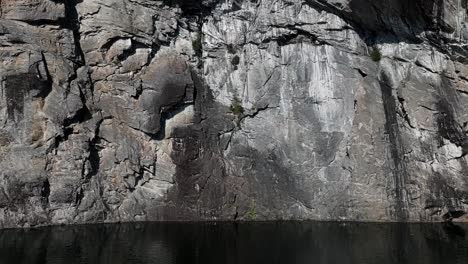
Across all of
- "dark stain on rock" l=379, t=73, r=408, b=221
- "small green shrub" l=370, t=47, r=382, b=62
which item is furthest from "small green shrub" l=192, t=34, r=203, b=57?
"dark stain on rock" l=379, t=73, r=408, b=221

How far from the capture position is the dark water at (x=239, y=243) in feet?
73.6

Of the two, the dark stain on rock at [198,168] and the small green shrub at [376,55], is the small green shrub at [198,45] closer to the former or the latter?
the dark stain on rock at [198,168]

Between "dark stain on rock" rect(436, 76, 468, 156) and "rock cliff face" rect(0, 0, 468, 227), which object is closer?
"rock cliff face" rect(0, 0, 468, 227)

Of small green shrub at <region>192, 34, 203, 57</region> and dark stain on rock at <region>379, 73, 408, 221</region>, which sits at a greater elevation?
small green shrub at <region>192, 34, 203, 57</region>

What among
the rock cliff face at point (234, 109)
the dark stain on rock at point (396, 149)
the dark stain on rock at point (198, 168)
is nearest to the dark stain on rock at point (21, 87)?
the rock cliff face at point (234, 109)

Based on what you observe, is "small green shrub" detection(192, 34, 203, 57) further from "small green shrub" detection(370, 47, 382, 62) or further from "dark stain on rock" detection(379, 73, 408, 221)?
"dark stain on rock" detection(379, 73, 408, 221)

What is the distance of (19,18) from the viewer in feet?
90.3

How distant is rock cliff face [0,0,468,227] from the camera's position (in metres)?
27.8

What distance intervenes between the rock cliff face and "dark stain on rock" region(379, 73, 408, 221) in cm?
7

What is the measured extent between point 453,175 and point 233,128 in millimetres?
11426

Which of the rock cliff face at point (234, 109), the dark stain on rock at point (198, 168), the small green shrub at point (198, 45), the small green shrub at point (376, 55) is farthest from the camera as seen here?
the small green shrub at point (198, 45)

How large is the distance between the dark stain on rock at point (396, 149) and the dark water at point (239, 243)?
105 centimetres

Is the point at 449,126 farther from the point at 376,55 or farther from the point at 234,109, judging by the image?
the point at 234,109

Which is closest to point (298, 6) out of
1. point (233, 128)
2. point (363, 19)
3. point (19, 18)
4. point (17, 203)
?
point (363, 19)
